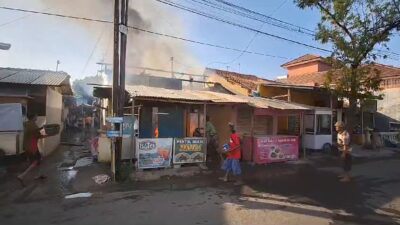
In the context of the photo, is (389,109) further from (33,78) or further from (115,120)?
(33,78)

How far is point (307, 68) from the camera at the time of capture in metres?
30.9

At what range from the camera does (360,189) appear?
10398 millimetres

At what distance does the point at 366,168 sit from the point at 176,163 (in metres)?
7.59

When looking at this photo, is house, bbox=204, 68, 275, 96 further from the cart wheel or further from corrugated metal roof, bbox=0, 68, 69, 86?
corrugated metal roof, bbox=0, 68, 69, 86

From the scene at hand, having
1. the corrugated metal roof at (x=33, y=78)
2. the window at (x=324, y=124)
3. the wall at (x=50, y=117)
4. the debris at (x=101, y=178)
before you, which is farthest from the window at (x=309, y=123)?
the wall at (x=50, y=117)

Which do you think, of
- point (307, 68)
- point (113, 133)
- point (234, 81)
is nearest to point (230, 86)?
point (234, 81)

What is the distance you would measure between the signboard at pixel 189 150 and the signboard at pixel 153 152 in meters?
0.27

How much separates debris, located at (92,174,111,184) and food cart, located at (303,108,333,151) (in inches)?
439

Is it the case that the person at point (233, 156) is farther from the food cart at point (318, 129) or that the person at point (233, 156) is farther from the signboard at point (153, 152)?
the food cart at point (318, 129)

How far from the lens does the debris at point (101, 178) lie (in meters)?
10.4

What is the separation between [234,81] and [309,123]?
5.24 metres

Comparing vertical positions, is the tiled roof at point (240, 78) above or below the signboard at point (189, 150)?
above

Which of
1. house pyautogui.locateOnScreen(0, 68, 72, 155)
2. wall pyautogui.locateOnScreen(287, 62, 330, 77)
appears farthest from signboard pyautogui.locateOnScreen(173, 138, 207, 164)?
wall pyautogui.locateOnScreen(287, 62, 330, 77)

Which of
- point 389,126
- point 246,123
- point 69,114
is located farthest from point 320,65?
point 69,114
